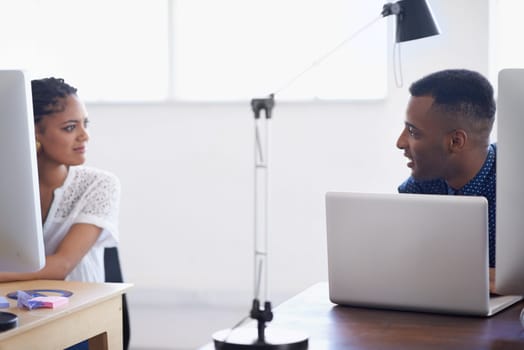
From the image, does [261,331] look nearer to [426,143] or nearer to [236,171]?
[426,143]

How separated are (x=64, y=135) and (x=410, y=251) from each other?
1.44 meters

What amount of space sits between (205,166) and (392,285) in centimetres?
238

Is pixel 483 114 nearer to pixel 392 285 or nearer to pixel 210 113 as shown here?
pixel 392 285

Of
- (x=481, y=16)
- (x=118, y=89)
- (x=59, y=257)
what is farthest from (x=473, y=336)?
(x=118, y=89)

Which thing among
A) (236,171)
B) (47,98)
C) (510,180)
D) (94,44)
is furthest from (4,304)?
(94,44)

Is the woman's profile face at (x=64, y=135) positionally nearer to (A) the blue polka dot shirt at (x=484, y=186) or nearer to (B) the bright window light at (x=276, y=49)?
(A) the blue polka dot shirt at (x=484, y=186)

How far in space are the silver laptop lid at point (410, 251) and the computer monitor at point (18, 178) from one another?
24.9 inches

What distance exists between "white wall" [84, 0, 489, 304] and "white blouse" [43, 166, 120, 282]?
1.32m

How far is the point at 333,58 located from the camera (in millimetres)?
3900

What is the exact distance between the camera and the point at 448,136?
2.47 meters

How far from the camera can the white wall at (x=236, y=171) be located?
382 centimetres

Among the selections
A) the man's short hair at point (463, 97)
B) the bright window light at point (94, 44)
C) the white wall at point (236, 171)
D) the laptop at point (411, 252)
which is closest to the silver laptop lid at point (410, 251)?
A: the laptop at point (411, 252)

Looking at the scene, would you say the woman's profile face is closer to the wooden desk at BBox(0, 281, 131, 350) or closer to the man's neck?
the wooden desk at BBox(0, 281, 131, 350)

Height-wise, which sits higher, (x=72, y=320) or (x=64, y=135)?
(x=64, y=135)
